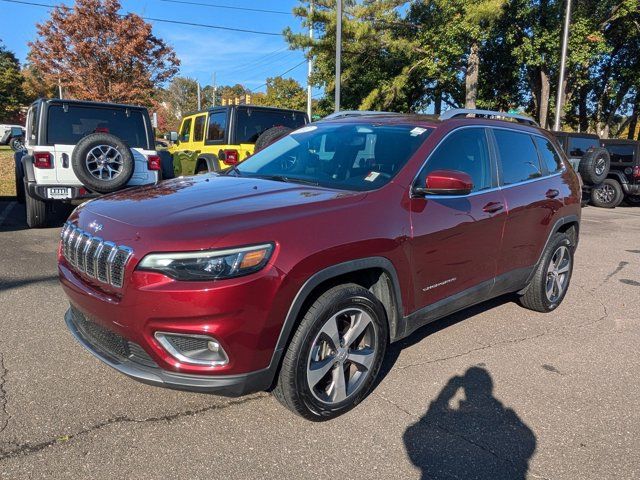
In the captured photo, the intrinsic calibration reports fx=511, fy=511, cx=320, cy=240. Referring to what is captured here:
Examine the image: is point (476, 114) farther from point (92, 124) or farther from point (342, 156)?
point (92, 124)

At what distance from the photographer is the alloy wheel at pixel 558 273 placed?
493 centimetres

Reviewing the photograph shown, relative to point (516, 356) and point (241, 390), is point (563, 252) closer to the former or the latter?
point (516, 356)

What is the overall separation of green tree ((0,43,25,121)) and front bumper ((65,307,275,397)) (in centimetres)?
5469

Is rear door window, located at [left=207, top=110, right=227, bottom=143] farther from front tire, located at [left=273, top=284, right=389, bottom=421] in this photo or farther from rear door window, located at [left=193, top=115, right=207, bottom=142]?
front tire, located at [left=273, top=284, right=389, bottom=421]

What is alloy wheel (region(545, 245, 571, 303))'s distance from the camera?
4930mm

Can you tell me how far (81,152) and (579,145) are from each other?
40.6 feet

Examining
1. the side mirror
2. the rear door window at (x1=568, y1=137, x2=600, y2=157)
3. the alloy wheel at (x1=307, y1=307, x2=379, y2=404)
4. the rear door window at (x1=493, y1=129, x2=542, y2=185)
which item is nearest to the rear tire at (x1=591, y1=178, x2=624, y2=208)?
the rear door window at (x1=568, y1=137, x2=600, y2=157)

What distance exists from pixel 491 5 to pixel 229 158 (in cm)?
1286

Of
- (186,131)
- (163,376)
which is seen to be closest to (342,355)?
(163,376)

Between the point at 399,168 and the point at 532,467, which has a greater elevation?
the point at 399,168

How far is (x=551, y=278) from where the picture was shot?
16.2ft

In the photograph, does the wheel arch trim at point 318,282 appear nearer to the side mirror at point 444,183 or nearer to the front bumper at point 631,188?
the side mirror at point 444,183

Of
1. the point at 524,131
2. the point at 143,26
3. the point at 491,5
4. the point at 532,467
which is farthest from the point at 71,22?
the point at 532,467

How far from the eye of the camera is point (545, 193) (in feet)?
15.0
